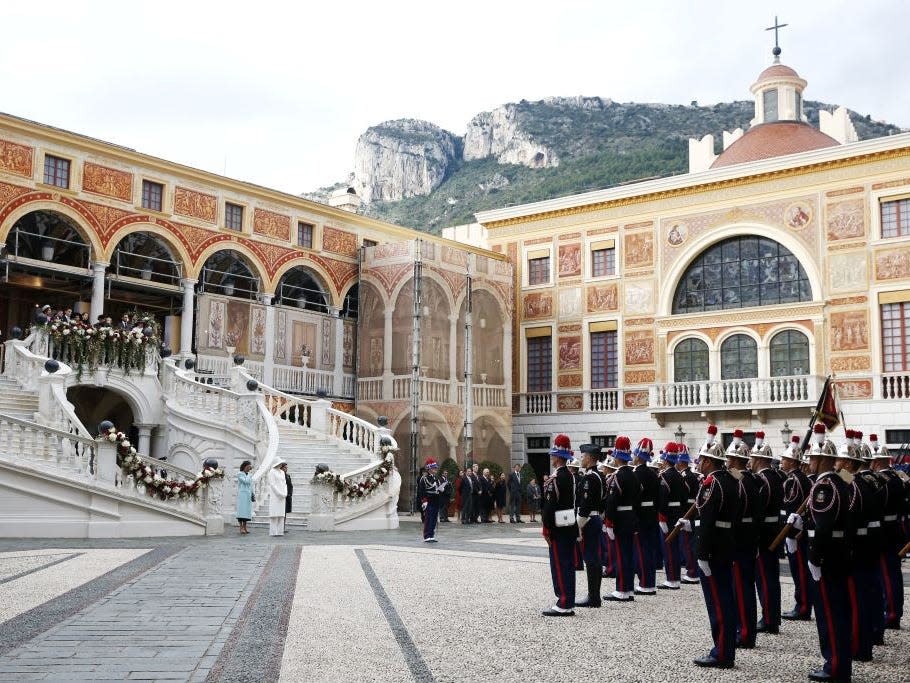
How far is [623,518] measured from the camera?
10.4m

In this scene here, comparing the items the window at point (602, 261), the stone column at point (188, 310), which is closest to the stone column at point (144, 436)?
the stone column at point (188, 310)

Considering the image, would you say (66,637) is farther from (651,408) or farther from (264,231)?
(651,408)

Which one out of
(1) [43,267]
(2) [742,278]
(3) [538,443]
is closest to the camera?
(1) [43,267]

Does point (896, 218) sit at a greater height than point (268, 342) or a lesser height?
greater

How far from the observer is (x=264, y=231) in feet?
98.3

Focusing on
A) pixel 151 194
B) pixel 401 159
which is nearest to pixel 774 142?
pixel 151 194

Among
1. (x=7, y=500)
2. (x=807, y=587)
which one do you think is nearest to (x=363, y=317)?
(x=7, y=500)

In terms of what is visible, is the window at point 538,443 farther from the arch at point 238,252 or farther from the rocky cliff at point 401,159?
the rocky cliff at point 401,159

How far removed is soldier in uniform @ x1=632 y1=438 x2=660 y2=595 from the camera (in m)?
10.8

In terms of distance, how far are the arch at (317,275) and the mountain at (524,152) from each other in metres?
35.0

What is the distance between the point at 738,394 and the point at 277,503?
654 inches

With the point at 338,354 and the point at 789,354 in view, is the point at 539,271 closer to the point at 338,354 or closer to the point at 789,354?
the point at 338,354

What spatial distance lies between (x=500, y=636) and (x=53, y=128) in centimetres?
2169

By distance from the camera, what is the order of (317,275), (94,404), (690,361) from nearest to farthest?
(94,404)
(317,275)
(690,361)
